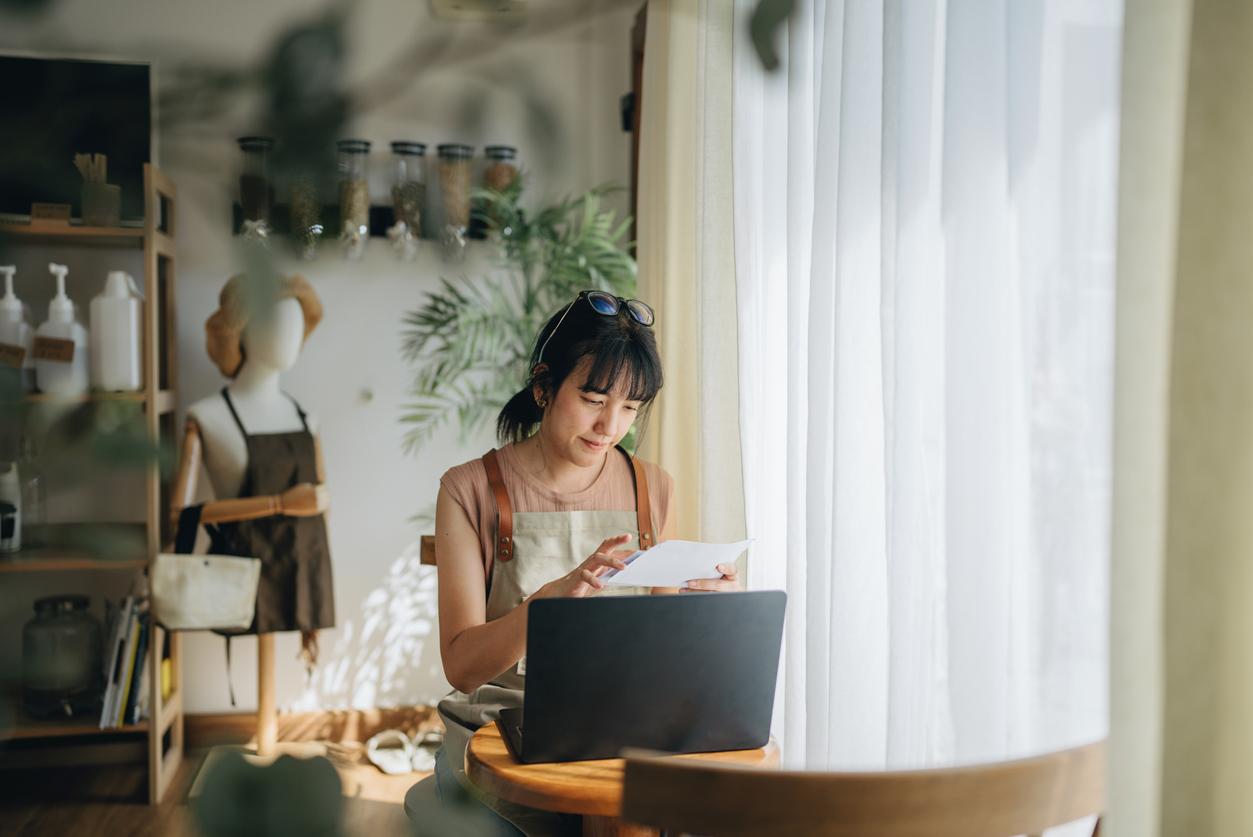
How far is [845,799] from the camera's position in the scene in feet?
2.72

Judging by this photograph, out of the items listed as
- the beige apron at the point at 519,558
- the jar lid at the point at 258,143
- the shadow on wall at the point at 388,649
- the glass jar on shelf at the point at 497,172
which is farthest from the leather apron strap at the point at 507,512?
the shadow on wall at the point at 388,649

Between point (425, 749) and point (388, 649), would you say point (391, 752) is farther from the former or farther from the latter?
point (388, 649)

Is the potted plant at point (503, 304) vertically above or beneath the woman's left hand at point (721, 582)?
above

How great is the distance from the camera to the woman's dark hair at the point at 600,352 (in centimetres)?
168

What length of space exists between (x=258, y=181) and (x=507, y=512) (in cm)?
142

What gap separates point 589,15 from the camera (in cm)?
48

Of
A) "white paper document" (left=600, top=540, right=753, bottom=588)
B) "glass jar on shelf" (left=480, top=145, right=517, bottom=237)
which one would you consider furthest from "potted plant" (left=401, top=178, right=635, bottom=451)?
Result: "white paper document" (left=600, top=540, right=753, bottom=588)

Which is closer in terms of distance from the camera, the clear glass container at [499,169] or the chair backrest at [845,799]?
the chair backrest at [845,799]

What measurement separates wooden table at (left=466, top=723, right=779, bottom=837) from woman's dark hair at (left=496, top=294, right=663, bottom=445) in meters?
0.60

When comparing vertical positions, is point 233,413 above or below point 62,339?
below

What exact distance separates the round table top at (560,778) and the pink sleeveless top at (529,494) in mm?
447

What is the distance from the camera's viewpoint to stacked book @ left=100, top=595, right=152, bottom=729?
9.41 ft

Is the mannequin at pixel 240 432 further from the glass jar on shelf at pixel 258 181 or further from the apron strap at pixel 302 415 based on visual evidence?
the glass jar on shelf at pixel 258 181

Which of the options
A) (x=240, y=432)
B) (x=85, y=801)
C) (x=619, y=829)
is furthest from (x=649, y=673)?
(x=85, y=801)
